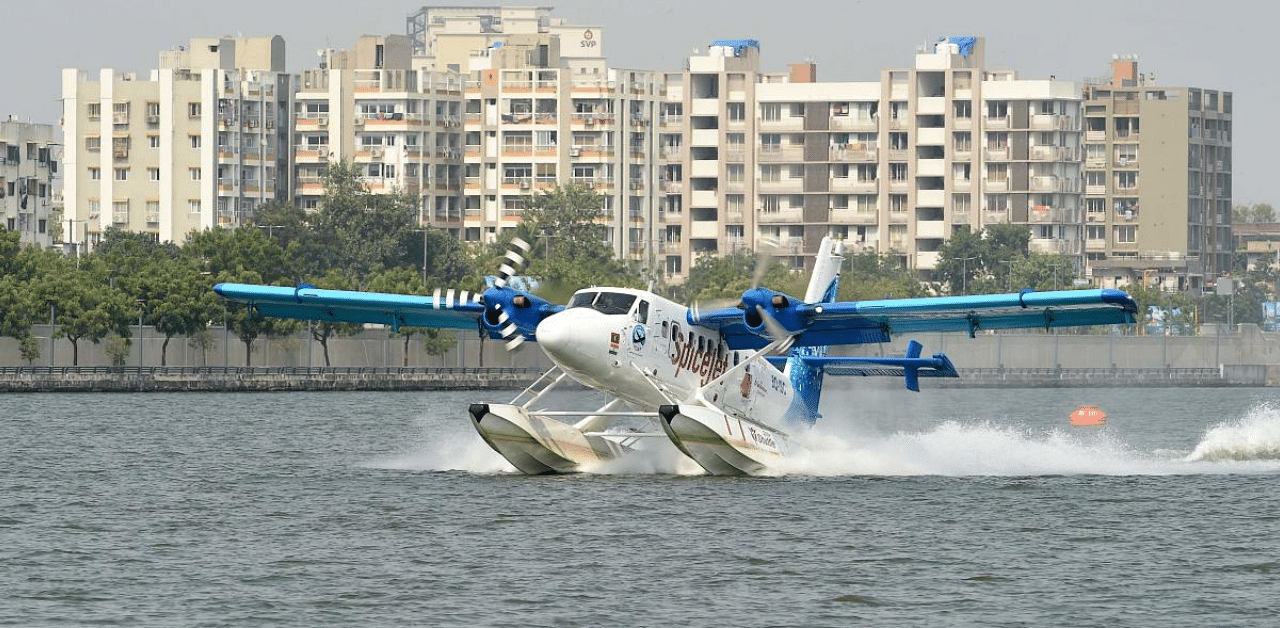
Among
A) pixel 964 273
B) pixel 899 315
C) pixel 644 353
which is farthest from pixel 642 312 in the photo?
pixel 964 273

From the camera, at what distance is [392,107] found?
161 meters

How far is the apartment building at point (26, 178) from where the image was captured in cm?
14225

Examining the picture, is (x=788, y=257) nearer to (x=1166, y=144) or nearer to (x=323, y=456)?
(x=1166, y=144)

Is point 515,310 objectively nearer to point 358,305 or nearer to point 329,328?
point 358,305

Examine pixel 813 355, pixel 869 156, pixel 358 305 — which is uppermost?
pixel 869 156

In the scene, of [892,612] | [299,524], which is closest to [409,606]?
[892,612]

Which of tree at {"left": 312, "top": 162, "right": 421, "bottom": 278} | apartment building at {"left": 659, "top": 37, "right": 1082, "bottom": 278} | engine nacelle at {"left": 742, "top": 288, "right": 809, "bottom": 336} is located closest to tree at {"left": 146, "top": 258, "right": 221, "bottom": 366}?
tree at {"left": 312, "top": 162, "right": 421, "bottom": 278}

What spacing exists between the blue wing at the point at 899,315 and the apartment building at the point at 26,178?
356 feet

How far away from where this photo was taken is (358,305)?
4444 centimetres

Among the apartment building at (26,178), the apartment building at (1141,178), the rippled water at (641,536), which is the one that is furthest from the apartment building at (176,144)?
the rippled water at (641,536)

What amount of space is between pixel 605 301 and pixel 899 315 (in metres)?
5.82

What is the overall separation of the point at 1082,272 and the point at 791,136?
86.7 feet

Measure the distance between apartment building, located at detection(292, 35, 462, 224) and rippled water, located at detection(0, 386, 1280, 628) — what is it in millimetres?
105446

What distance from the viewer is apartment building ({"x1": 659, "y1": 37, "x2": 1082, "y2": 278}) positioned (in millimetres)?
158250
